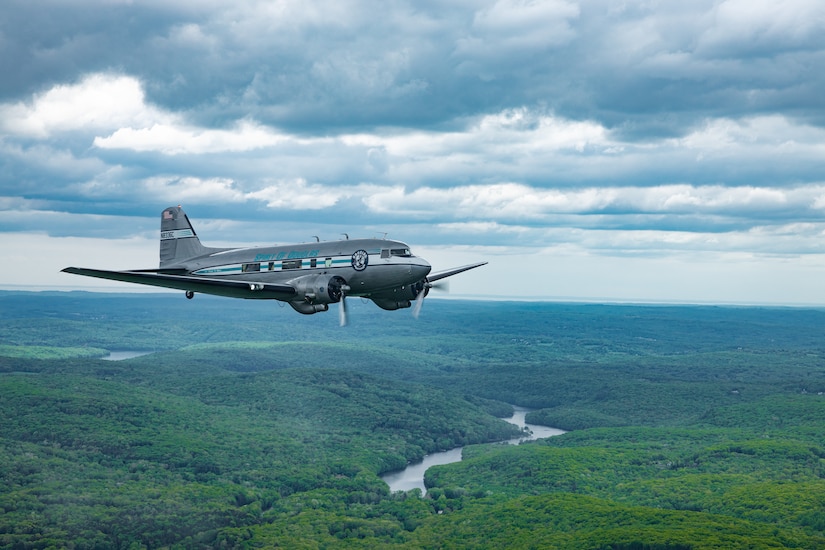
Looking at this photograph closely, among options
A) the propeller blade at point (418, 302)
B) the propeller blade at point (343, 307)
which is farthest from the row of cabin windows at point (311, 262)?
the propeller blade at point (418, 302)

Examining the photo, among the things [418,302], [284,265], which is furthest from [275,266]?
[418,302]

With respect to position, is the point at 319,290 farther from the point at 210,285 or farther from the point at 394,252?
the point at 210,285

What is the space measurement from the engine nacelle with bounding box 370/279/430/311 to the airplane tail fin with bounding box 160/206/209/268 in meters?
23.8

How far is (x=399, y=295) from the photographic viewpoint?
73.5 metres

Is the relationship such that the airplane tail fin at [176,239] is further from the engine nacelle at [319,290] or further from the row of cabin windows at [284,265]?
the engine nacelle at [319,290]

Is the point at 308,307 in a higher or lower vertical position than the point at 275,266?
lower

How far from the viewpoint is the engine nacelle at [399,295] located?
239 ft

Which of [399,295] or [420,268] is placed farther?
[399,295]

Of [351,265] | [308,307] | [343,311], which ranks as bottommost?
[343,311]

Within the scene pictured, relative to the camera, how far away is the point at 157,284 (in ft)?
228

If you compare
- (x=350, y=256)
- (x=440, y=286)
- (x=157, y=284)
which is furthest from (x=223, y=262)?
(x=440, y=286)

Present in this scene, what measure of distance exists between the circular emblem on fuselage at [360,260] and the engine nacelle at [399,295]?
11.7 ft

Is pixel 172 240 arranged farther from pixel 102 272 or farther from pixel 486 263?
pixel 486 263

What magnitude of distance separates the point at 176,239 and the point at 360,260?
3060cm
